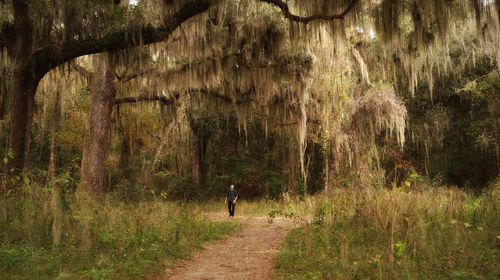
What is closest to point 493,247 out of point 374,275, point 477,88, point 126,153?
point 374,275

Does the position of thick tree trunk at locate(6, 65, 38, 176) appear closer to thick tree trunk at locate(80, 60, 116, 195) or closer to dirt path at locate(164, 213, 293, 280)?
dirt path at locate(164, 213, 293, 280)

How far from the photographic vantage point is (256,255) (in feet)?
26.4

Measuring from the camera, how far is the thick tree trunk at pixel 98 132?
13.3 metres

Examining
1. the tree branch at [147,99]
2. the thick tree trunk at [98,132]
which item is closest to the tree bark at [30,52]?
the thick tree trunk at [98,132]

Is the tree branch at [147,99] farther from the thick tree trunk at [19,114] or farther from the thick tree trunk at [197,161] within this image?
the thick tree trunk at [197,161]

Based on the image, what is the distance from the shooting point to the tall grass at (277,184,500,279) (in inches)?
211

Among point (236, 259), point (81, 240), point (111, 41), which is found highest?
point (111, 41)

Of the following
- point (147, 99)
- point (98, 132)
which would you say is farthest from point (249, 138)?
point (98, 132)

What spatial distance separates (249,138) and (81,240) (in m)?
20.0

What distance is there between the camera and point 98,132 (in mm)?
13508

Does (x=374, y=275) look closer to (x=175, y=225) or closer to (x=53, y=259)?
(x=53, y=259)

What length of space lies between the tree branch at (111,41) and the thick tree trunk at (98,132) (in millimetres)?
Answer: 4445

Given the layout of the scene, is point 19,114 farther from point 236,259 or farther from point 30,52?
point 236,259

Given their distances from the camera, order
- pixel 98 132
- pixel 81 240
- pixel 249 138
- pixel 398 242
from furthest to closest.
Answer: pixel 249 138, pixel 98 132, pixel 81 240, pixel 398 242
